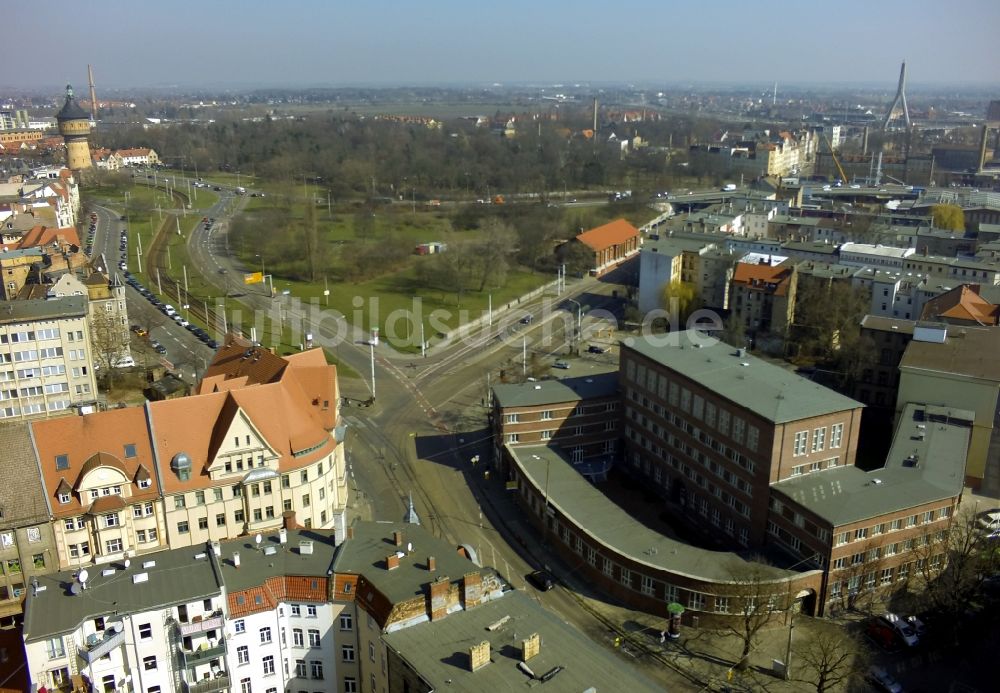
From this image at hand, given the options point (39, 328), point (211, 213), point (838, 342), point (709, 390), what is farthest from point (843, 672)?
point (211, 213)

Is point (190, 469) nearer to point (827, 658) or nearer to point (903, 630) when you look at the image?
point (827, 658)

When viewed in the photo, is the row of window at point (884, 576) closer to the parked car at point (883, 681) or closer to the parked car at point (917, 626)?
the parked car at point (917, 626)

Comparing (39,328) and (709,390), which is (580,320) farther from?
(39,328)

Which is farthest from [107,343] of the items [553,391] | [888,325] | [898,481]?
[888,325]

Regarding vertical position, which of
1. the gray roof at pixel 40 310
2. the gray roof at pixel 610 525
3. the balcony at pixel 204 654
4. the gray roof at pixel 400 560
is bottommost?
the gray roof at pixel 610 525

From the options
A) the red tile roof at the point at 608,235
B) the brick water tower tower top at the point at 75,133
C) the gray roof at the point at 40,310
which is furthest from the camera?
the brick water tower tower top at the point at 75,133

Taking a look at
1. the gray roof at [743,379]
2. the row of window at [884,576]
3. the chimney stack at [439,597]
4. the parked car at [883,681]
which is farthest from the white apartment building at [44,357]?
the parked car at [883,681]

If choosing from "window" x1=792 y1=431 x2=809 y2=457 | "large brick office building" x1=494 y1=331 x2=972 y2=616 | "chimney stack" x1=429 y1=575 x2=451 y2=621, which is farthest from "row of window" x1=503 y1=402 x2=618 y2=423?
"chimney stack" x1=429 y1=575 x2=451 y2=621

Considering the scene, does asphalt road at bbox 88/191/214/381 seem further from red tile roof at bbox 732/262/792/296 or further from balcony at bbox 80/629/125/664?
red tile roof at bbox 732/262/792/296

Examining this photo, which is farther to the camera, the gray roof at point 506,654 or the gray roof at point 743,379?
the gray roof at point 743,379
